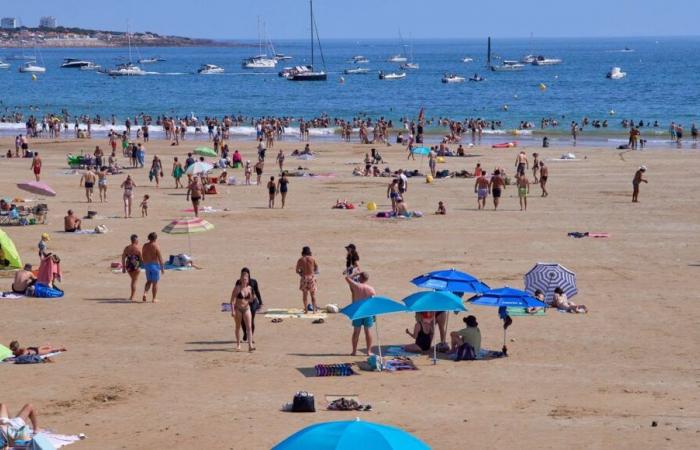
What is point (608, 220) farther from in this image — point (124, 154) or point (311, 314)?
point (124, 154)

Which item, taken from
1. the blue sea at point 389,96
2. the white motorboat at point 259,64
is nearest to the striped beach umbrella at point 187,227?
the blue sea at point 389,96

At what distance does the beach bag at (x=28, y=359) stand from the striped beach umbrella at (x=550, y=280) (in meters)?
8.67

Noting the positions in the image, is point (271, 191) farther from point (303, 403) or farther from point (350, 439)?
point (350, 439)

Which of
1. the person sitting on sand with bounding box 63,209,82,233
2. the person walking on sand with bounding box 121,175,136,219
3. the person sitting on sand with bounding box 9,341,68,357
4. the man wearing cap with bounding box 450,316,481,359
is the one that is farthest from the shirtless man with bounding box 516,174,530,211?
the person sitting on sand with bounding box 9,341,68,357

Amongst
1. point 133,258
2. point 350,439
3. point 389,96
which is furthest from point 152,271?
point 389,96

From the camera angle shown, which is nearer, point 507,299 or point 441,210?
point 507,299

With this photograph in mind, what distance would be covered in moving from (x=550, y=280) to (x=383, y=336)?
3583 millimetres

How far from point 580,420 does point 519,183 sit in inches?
788

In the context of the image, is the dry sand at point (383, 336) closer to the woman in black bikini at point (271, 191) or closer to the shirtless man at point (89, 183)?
the shirtless man at point (89, 183)

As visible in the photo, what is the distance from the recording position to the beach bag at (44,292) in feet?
72.0

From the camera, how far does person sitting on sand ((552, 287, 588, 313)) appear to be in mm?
20609

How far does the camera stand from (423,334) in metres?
17.8

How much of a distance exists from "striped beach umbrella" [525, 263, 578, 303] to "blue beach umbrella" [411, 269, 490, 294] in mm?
1939

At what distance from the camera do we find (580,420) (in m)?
14.2
